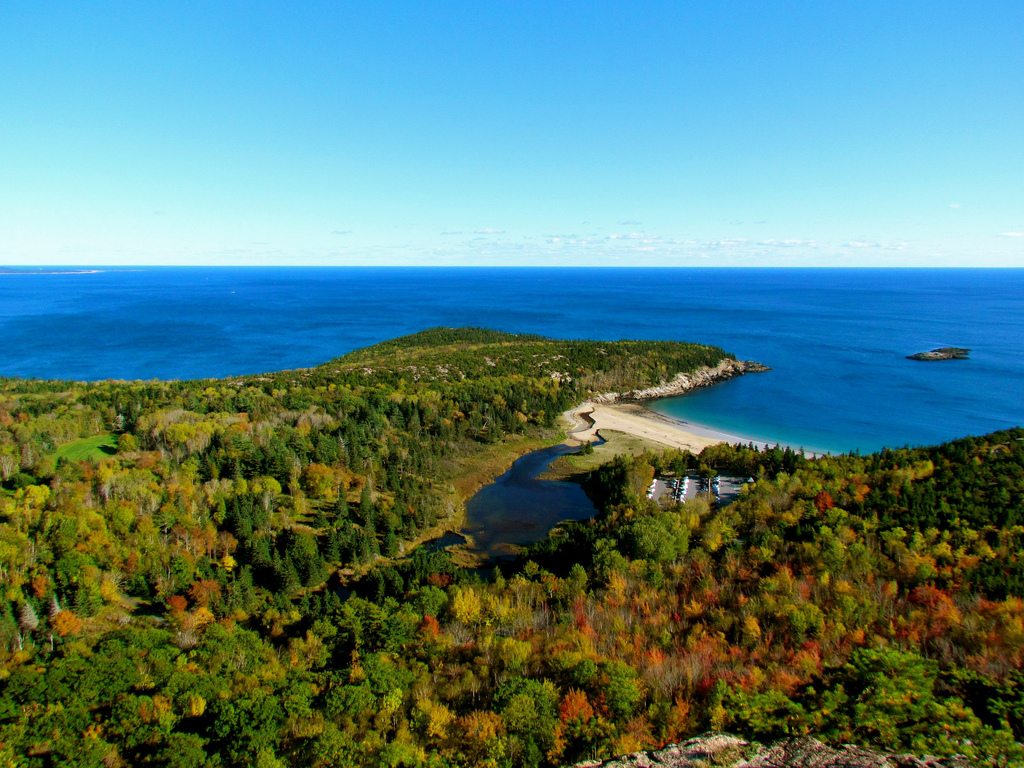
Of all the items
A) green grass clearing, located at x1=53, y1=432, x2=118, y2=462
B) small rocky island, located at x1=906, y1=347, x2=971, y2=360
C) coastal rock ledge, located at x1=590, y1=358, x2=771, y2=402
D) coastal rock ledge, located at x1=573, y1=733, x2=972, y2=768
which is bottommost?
coastal rock ledge, located at x1=573, y1=733, x2=972, y2=768

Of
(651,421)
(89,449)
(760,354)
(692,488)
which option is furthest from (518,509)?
(760,354)

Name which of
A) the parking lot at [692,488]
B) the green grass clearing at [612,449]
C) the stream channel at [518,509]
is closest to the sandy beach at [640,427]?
the green grass clearing at [612,449]

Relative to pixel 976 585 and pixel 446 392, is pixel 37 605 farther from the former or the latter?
pixel 976 585

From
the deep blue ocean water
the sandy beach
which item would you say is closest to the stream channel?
the sandy beach

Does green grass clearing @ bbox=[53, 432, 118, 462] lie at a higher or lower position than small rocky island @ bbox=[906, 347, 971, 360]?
lower

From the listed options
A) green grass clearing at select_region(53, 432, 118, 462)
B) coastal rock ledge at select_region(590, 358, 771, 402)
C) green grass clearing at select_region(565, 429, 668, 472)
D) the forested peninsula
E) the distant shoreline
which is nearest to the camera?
the forested peninsula

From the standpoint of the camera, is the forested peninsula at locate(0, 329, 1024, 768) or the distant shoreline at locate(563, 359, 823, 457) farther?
the distant shoreline at locate(563, 359, 823, 457)

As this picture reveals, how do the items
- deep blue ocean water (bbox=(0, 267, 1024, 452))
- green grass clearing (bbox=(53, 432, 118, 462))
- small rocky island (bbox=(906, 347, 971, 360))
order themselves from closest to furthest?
green grass clearing (bbox=(53, 432, 118, 462))
deep blue ocean water (bbox=(0, 267, 1024, 452))
small rocky island (bbox=(906, 347, 971, 360))

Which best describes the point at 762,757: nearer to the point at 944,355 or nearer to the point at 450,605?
the point at 450,605

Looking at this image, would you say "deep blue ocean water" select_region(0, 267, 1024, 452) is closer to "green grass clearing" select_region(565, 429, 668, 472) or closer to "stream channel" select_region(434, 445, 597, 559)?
"green grass clearing" select_region(565, 429, 668, 472)
